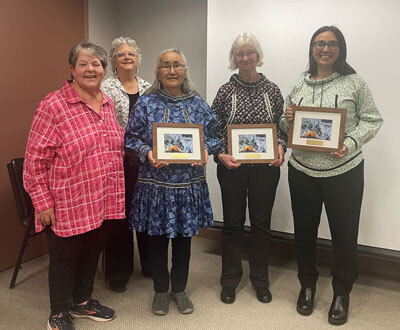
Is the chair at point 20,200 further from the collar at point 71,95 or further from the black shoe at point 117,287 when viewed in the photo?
the collar at point 71,95

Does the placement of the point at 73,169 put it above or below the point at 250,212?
above

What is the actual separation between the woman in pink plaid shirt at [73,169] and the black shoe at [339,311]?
134cm

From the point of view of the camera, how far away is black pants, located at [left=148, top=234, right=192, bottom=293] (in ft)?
7.32

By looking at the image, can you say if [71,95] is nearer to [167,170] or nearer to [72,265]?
[167,170]

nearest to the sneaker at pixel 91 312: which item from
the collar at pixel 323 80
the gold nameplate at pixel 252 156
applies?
the gold nameplate at pixel 252 156

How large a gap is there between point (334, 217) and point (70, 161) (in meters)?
1.44

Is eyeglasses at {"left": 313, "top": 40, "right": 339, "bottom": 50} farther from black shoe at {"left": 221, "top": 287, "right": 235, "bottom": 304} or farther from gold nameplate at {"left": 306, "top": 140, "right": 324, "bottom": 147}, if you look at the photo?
black shoe at {"left": 221, "top": 287, "right": 235, "bottom": 304}

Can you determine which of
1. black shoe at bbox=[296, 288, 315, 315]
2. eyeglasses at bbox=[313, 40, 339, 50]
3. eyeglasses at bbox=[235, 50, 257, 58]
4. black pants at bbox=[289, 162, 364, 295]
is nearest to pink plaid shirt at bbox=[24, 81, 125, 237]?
eyeglasses at bbox=[235, 50, 257, 58]

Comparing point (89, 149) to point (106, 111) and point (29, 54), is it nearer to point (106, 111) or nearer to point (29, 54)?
point (106, 111)

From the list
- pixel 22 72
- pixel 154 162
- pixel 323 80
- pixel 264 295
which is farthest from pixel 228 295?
pixel 22 72

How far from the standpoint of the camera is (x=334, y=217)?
2.16 metres

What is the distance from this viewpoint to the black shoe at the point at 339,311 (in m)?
2.23

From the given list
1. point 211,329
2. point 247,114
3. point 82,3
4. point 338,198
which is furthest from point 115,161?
point 82,3

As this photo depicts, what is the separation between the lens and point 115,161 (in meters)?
2.05
